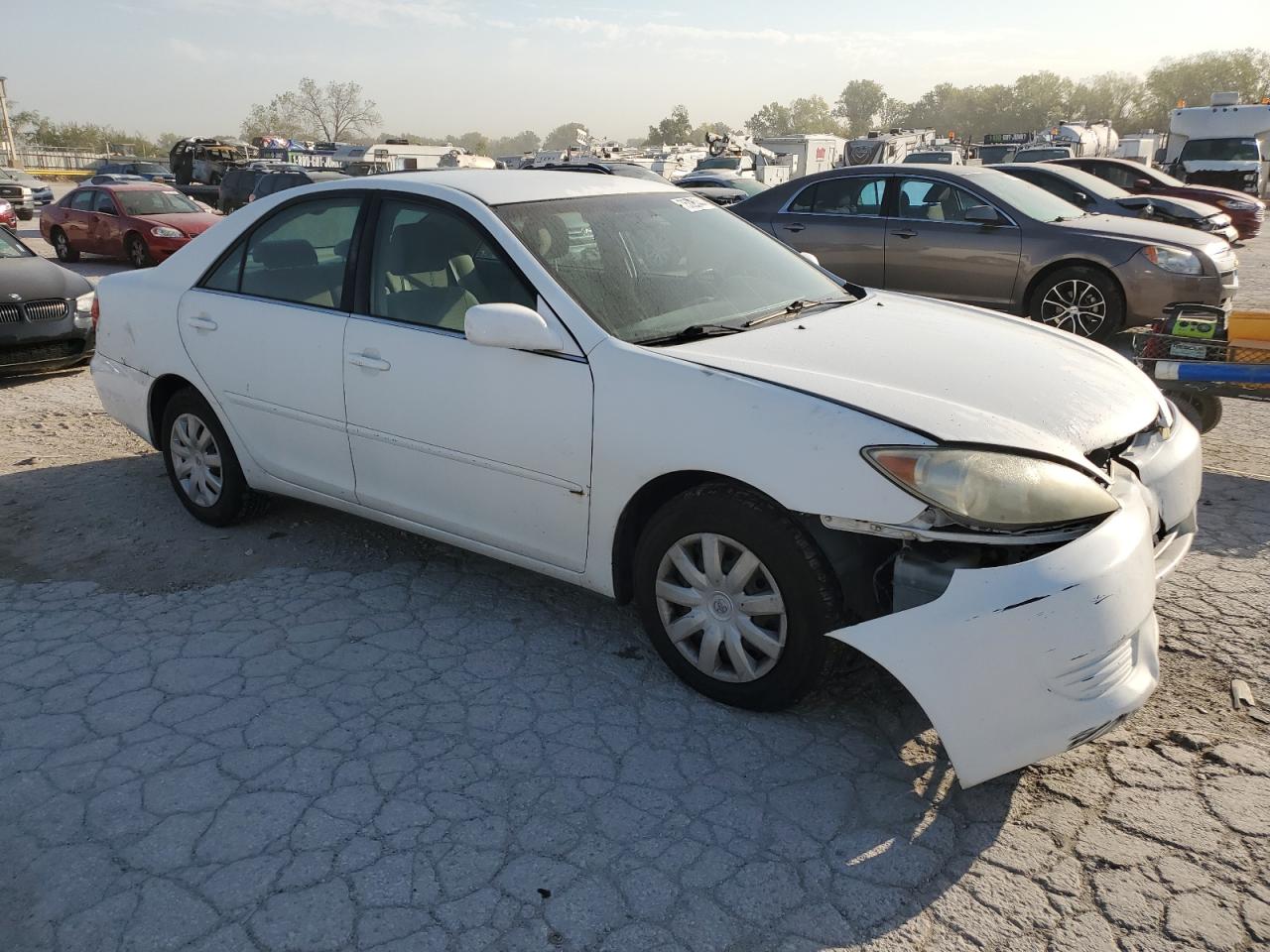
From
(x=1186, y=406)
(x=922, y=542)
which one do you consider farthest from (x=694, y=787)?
(x=1186, y=406)

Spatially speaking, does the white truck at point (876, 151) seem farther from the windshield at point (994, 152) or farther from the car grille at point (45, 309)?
the car grille at point (45, 309)

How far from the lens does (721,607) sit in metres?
3.03

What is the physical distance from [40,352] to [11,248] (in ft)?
5.10

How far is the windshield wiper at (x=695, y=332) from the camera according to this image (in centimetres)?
327

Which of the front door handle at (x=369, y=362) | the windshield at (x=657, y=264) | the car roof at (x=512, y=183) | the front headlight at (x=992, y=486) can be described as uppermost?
the car roof at (x=512, y=183)

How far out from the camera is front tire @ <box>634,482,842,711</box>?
9.21 feet

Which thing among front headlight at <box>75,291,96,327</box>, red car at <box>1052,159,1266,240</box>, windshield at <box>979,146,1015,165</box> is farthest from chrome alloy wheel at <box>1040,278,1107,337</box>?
windshield at <box>979,146,1015,165</box>

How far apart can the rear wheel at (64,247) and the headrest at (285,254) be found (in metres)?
15.3

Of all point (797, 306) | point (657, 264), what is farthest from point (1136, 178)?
point (657, 264)

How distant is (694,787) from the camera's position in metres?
2.77

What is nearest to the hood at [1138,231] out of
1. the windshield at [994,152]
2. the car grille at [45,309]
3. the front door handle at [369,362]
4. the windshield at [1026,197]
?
the windshield at [1026,197]

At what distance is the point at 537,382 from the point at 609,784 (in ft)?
4.39

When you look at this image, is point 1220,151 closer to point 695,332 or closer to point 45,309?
point 45,309

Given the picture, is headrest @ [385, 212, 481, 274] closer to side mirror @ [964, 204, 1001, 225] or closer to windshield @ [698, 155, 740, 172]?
side mirror @ [964, 204, 1001, 225]
